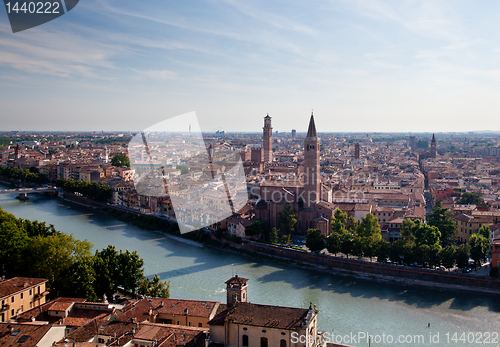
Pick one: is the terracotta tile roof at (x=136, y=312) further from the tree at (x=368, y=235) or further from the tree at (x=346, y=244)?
the tree at (x=368, y=235)

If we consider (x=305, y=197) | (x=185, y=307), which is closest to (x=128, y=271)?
(x=185, y=307)

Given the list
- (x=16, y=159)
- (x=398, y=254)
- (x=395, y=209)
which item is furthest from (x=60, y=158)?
(x=398, y=254)

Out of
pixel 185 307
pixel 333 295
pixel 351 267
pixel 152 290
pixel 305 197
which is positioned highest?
pixel 305 197

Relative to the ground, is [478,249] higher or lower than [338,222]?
lower

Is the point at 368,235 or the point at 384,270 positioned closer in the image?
the point at 384,270

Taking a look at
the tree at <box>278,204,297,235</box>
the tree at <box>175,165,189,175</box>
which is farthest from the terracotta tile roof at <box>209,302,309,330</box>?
the tree at <box>175,165,189,175</box>

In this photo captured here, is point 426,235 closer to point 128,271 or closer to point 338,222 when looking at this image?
point 338,222

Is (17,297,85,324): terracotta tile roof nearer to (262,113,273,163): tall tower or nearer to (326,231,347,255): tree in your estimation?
(326,231,347,255): tree
